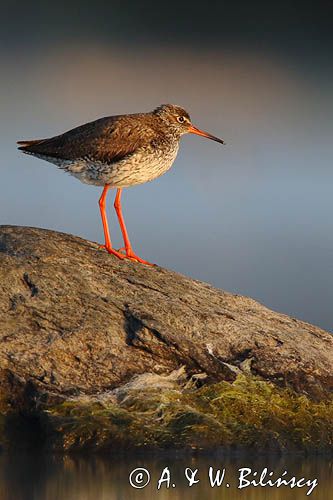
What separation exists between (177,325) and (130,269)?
134 cm

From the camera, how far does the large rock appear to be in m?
13.6

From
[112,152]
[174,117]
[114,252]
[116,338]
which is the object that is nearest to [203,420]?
[116,338]

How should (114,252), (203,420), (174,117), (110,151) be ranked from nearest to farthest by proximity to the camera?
(203,420) < (114,252) < (110,151) < (174,117)

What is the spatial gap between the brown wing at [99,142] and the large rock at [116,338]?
5.49 ft

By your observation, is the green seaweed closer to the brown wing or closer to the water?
the water

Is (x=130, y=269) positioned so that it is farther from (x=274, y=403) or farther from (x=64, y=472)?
(x=64, y=472)

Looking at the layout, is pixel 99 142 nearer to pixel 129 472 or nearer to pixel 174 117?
pixel 174 117

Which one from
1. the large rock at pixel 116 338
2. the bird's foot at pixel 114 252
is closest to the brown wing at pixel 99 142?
the bird's foot at pixel 114 252

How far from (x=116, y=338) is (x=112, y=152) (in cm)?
341

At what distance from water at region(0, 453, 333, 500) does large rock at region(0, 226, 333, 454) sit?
2.92ft

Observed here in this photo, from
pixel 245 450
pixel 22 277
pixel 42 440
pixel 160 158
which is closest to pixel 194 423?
pixel 245 450

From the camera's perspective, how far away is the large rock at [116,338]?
1362 centimetres

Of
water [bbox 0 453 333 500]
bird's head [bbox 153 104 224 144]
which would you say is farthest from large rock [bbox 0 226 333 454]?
bird's head [bbox 153 104 224 144]

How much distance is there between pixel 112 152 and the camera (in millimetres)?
16750
